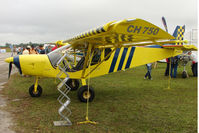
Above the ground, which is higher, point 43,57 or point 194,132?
point 43,57

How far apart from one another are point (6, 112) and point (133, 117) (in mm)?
3290

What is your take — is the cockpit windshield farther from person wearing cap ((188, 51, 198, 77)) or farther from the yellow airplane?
person wearing cap ((188, 51, 198, 77))

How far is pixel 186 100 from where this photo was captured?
641 centimetres

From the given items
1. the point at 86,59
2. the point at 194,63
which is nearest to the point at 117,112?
the point at 86,59

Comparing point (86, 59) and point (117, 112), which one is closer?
point (117, 112)

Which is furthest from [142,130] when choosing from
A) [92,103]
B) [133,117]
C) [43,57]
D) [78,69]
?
[43,57]

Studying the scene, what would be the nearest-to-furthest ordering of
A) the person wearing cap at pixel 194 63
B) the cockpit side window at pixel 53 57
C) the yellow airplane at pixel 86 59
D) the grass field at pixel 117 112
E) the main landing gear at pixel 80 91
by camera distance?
the grass field at pixel 117 112 → the yellow airplane at pixel 86 59 → the main landing gear at pixel 80 91 → the cockpit side window at pixel 53 57 → the person wearing cap at pixel 194 63

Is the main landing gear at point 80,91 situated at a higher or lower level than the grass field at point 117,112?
higher

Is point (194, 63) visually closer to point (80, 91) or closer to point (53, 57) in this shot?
point (80, 91)

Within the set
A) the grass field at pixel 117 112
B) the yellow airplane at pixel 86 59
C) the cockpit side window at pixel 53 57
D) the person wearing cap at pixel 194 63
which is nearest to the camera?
the grass field at pixel 117 112

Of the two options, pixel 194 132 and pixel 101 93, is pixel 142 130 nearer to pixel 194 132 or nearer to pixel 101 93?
pixel 194 132

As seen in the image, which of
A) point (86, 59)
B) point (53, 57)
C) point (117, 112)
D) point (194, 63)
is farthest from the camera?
point (194, 63)

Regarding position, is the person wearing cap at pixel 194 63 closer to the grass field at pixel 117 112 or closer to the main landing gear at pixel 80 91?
the grass field at pixel 117 112

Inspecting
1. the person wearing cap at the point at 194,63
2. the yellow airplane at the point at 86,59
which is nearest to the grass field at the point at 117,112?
the yellow airplane at the point at 86,59
